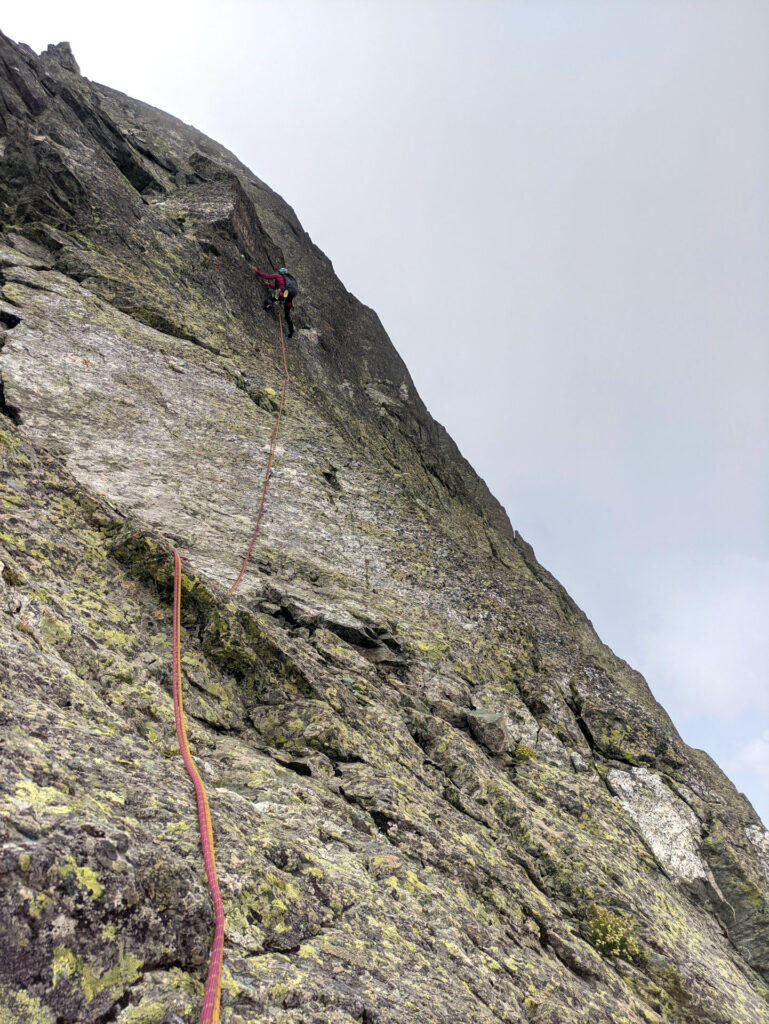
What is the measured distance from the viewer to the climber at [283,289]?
24.8 m

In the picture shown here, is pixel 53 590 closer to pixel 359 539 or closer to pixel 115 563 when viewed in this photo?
pixel 115 563

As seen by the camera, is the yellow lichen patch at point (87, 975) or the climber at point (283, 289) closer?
the yellow lichen patch at point (87, 975)

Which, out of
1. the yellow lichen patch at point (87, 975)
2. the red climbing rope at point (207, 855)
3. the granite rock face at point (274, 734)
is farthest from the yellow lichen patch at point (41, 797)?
the red climbing rope at point (207, 855)

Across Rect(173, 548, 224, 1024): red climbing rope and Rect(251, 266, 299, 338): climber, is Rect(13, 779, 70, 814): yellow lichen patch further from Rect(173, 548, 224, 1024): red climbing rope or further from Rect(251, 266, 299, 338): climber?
Rect(251, 266, 299, 338): climber

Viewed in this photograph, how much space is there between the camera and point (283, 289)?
24.9 meters

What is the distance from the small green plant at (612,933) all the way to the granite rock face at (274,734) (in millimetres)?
51

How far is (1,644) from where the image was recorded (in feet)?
17.7

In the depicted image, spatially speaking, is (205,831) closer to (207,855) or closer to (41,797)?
(207,855)

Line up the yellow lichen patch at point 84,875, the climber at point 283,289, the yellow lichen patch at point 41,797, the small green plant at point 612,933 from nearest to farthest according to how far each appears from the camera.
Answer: the yellow lichen patch at point 84,875, the yellow lichen patch at point 41,797, the small green plant at point 612,933, the climber at point 283,289

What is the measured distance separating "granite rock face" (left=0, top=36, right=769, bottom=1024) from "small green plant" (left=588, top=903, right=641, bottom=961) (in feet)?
0.17

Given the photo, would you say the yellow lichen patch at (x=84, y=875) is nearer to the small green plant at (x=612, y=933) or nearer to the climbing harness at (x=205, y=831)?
the climbing harness at (x=205, y=831)

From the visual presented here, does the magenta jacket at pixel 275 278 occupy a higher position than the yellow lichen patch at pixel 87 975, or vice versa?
the magenta jacket at pixel 275 278

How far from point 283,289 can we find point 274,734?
21149 mm

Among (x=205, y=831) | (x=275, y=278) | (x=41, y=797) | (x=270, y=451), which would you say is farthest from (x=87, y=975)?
(x=275, y=278)
